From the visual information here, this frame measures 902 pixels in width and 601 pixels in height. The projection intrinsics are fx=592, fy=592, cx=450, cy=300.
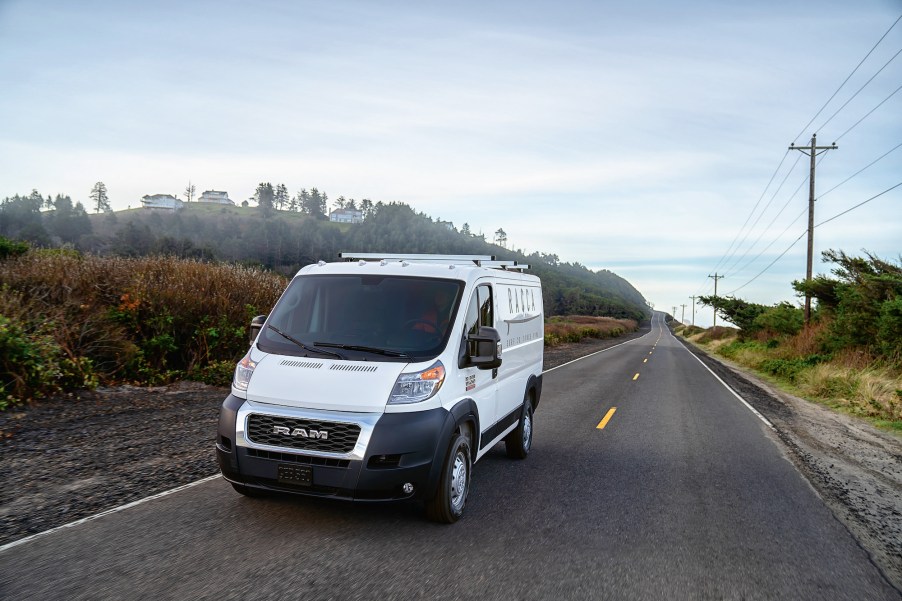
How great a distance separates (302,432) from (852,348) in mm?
20276

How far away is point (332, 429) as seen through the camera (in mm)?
4281

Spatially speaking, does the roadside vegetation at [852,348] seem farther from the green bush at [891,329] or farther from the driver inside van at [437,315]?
the driver inside van at [437,315]

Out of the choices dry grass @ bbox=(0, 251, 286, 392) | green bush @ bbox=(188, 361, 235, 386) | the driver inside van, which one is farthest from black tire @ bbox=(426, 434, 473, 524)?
green bush @ bbox=(188, 361, 235, 386)

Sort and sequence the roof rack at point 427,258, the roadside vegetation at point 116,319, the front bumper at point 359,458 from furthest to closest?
the roadside vegetation at point 116,319
the roof rack at point 427,258
the front bumper at point 359,458

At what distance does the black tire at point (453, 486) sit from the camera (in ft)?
15.1

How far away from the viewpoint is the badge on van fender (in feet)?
16.8

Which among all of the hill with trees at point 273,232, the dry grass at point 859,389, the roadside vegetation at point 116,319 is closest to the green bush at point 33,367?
the roadside vegetation at point 116,319

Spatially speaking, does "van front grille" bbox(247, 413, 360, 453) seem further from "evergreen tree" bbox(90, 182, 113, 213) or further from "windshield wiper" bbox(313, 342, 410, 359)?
"evergreen tree" bbox(90, 182, 113, 213)

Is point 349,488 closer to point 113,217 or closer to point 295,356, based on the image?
point 295,356

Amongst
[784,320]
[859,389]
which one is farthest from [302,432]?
[784,320]

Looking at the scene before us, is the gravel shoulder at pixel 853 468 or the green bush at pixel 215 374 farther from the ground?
the green bush at pixel 215 374

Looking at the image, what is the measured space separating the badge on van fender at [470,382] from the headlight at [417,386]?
0.51m

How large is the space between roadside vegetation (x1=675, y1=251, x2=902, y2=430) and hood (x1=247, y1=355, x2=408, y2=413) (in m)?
11.7

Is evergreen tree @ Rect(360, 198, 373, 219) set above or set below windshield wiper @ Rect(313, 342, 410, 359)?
above
